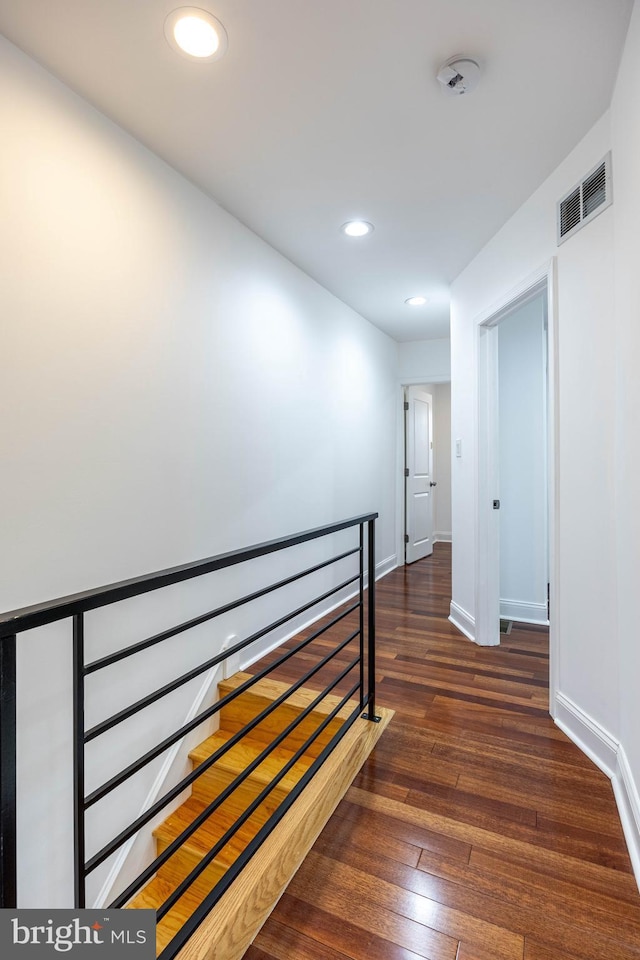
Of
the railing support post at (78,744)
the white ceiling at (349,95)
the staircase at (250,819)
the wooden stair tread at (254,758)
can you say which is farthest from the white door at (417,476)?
the railing support post at (78,744)

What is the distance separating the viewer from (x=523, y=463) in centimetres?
357

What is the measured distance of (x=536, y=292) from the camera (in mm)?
2512

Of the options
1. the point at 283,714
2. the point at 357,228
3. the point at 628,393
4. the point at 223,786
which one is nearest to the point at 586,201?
the point at 628,393

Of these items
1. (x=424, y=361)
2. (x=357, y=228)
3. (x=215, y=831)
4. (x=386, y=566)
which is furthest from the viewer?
(x=424, y=361)

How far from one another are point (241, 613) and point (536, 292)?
2361mm

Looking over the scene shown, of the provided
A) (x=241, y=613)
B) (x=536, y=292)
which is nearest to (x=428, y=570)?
(x=241, y=613)

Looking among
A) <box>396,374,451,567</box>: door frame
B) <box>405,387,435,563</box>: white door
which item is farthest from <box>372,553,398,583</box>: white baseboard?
<box>405,387,435,563</box>: white door

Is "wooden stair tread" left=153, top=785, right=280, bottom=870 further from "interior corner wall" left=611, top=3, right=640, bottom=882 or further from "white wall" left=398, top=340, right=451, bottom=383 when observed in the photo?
"white wall" left=398, top=340, right=451, bottom=383

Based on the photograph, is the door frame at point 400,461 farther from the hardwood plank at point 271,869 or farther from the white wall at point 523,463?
the hardwood plank at point 271,869

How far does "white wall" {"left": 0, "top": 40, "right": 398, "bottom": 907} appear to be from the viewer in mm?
1543

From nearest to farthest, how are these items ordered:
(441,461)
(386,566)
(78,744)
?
(78,744) → (386,566) → (441,461)

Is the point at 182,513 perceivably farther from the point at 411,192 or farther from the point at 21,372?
the point at 411,192

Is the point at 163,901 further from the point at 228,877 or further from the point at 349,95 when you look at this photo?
the point at 349,95

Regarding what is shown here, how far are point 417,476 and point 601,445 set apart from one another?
3.80 metres
